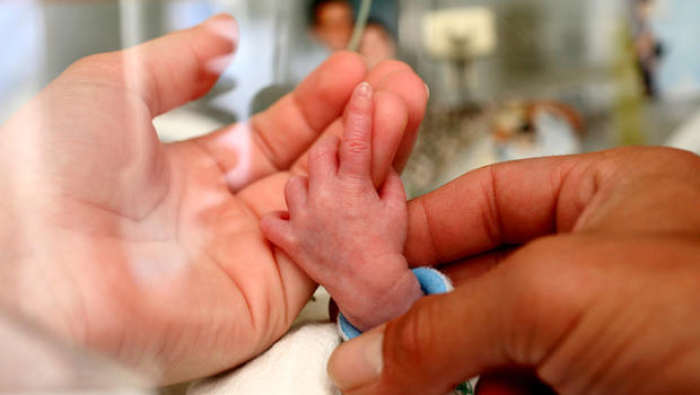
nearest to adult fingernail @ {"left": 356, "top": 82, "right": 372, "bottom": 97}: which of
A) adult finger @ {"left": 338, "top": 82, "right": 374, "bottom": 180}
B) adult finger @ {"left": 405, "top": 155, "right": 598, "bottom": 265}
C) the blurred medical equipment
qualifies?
adult finger @ {"left": 338, "top": 82, "right": 374, "bottom": 180}

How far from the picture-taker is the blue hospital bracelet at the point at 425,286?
1.40 ft

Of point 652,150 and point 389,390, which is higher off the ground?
point 652,150

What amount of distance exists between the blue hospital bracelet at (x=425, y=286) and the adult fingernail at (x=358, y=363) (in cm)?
5

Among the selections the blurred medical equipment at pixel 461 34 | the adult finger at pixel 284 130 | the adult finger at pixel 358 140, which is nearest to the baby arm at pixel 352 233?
the adult finger at pixel 358 140

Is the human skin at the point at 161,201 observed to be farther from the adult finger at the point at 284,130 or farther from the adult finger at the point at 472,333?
the adult finger at the point at 472,333

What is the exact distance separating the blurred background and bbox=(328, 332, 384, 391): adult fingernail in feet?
0.90

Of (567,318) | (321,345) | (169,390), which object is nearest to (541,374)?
(567,318)

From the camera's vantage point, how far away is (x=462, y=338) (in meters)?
0.31

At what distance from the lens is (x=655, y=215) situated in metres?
0.32

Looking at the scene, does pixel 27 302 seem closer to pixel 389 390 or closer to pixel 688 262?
pixel 389 390

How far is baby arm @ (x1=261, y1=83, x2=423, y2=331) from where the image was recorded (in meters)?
0.43

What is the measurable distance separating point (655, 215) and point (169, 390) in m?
0.37

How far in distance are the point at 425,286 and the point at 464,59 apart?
1322 mm

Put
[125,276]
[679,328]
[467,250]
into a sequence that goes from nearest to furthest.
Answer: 1. [679,328]
2. [125,276]
3. [467,250]
